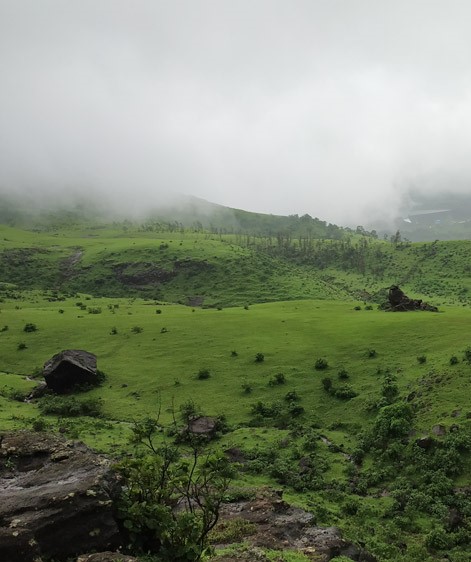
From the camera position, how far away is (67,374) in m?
62.4

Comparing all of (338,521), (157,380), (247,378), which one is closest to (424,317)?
(247,378)

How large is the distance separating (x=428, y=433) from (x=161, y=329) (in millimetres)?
51547

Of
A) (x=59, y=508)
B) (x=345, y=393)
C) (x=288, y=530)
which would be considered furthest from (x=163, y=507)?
(x=345, y=393)

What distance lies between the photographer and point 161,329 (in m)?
84.2

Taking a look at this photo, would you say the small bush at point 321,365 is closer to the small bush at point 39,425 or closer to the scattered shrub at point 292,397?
the scattered shrub at point 292,397

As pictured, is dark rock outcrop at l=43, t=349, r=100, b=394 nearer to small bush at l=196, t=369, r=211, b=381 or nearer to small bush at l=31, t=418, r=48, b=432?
Answer: small bush at l=196, t=369, r=211, b=381

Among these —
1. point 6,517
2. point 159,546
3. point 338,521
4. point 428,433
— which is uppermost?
point 6,517

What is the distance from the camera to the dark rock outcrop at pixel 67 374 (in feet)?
203

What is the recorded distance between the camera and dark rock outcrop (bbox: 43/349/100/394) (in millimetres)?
62000

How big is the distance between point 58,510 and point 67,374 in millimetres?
48162

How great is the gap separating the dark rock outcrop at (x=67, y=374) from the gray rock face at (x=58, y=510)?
43.4 m

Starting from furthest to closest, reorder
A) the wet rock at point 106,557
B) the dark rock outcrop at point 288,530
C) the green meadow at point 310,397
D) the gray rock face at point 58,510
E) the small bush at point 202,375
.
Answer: the small bush at point 202,375
the green meadow at point 310,397
the dark rock outcrop at point 288,530
the gray rock face at point 58,510
the wet rock at point 106,557

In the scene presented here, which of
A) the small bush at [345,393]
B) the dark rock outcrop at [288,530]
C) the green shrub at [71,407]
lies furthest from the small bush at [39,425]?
the small bush at [345,393]

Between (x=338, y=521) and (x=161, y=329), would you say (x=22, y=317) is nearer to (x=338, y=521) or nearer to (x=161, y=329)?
(x=161, y=329)
